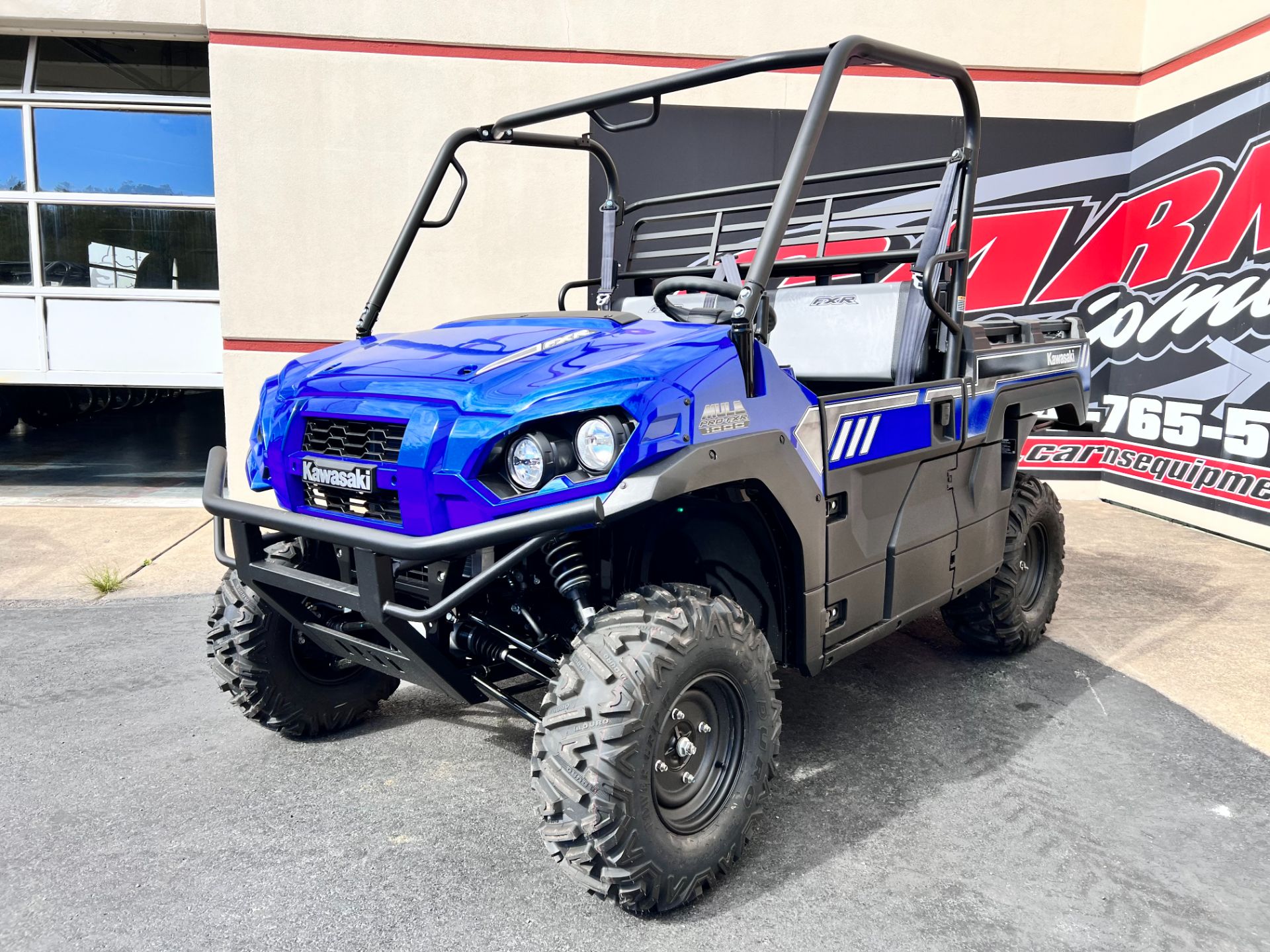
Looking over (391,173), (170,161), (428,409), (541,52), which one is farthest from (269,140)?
(428,409)

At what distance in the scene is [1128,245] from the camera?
793cm

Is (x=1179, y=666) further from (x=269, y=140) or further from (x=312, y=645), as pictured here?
(x=269, y=140)

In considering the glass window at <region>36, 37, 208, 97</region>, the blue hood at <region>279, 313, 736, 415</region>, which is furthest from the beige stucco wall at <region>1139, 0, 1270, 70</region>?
the glass window at <region>36, 37, 208, 97</region>

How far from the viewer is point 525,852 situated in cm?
264

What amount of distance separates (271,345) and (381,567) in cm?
584

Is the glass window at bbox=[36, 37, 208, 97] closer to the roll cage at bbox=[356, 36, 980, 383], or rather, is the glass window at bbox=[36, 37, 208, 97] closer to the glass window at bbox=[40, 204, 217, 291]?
the glass window at bbox=[40, 204, 217, 291]

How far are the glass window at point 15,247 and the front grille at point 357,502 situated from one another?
7.49 meters

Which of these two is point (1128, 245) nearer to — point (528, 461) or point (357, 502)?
point (528, 461)

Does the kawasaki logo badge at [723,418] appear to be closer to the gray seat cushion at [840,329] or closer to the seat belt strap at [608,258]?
the gray seat cushion at [840,329]

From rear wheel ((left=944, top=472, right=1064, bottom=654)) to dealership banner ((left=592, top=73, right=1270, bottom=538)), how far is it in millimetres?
3037

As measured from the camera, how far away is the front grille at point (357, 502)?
2.45 m

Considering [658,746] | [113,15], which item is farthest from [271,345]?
[658,746]

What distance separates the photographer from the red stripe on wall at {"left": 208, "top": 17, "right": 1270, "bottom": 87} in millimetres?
7203

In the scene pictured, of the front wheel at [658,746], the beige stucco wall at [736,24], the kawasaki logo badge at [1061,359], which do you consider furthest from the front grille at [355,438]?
the beige stucco wall at [736,24]
